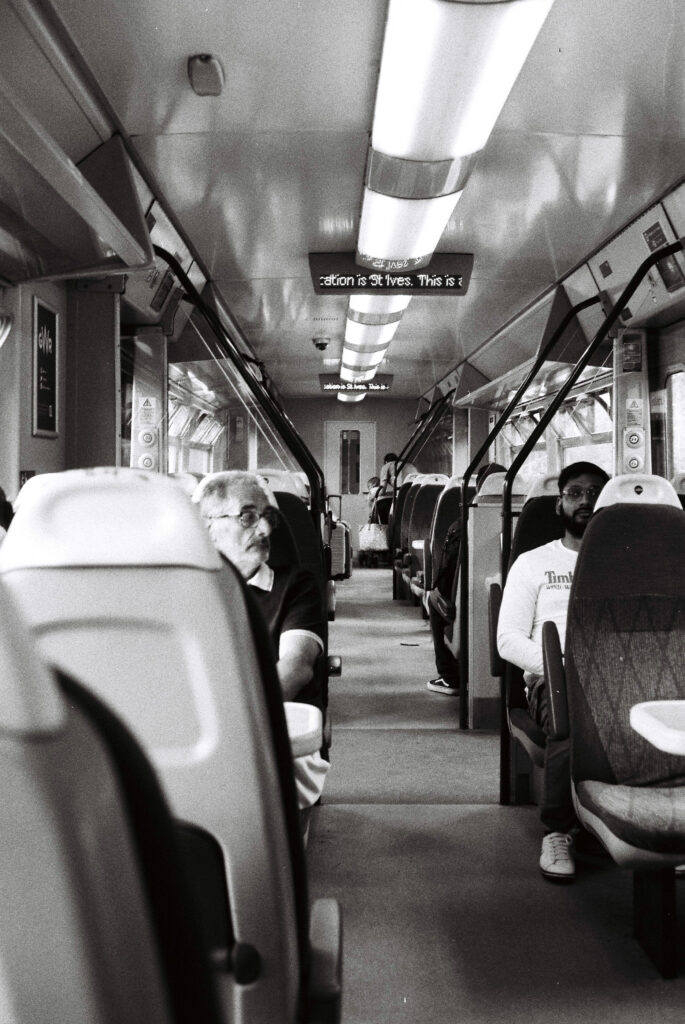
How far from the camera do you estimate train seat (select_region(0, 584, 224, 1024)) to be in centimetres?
53

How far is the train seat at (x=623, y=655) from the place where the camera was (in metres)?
2.64

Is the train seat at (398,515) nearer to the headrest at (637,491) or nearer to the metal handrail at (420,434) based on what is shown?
the metal handrail at (420,434)

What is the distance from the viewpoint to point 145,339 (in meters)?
6.96

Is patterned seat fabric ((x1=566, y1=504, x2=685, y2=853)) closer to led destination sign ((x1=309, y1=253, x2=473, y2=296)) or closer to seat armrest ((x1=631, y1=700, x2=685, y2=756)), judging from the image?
seat armrest ((x1=631, y1=700, x2=685, y2=756))

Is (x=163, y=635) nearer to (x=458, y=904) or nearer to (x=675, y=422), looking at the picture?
(x=458, y=904)

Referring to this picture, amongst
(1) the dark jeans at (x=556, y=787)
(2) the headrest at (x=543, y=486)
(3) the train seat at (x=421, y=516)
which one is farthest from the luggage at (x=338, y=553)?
(1) the dark jeans at (x=556, y=787)

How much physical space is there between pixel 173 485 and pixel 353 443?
1732 centimetres

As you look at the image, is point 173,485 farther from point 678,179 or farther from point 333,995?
point 678,179

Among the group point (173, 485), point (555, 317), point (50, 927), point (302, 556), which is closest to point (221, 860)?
point (173, 485)

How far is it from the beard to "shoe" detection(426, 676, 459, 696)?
2801mm

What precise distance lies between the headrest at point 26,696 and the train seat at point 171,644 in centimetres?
53

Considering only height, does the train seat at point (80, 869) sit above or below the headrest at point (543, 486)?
below

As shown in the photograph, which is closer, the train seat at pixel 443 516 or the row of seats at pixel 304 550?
the row of seats at pixel 304 550

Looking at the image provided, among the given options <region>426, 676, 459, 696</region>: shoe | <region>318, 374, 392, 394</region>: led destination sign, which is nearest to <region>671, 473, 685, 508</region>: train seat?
<region>426, 676, 459, 696</region>: shoe
